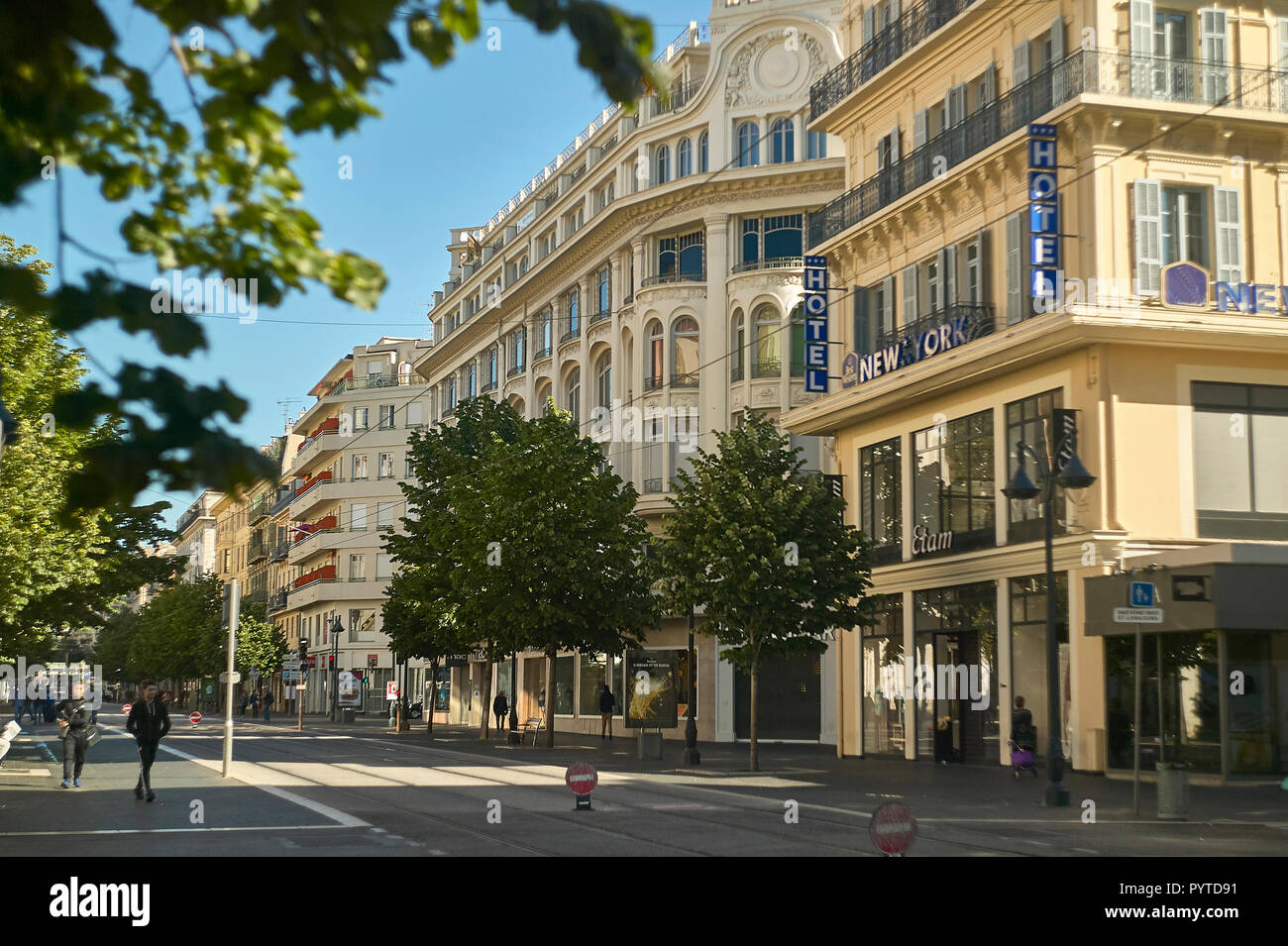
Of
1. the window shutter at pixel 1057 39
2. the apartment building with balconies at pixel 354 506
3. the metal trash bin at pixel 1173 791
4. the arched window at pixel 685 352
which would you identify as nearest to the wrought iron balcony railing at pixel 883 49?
the window shutter at pixel 1057 39

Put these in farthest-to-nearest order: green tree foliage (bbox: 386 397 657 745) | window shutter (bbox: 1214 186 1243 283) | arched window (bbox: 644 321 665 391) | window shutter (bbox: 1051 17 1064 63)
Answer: arched window (bbox: 644 321 665 391) → green tree foliage (bbox: 386 397 657 745) → window shutter (bbox: 1051 17 1064 63) → window shutter (bbox: 1214 186 1243 283)

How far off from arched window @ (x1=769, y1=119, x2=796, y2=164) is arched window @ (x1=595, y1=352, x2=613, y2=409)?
9760 millimetres

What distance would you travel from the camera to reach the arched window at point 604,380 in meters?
53.2

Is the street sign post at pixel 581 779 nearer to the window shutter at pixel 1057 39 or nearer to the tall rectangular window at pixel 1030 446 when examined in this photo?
the tall rectangular window at pixel 1030 446

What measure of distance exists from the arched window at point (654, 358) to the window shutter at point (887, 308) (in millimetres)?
15440

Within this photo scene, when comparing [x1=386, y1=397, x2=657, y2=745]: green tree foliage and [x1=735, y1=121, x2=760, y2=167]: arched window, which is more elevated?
[x1=735, y1=121, x2=760, y2=167]: arched window

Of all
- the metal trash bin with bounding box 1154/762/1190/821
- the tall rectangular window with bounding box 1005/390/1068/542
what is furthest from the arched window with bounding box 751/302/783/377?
the metal trash bin with bounding box 1154/762/1190/821

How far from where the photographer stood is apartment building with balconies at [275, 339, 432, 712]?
89.1 m

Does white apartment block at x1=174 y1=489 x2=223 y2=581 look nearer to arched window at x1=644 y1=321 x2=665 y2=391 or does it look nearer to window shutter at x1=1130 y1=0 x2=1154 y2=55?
arched window at x1=644 y1=321 x2=665 y2=391

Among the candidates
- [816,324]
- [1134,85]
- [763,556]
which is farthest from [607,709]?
[1134,85]
